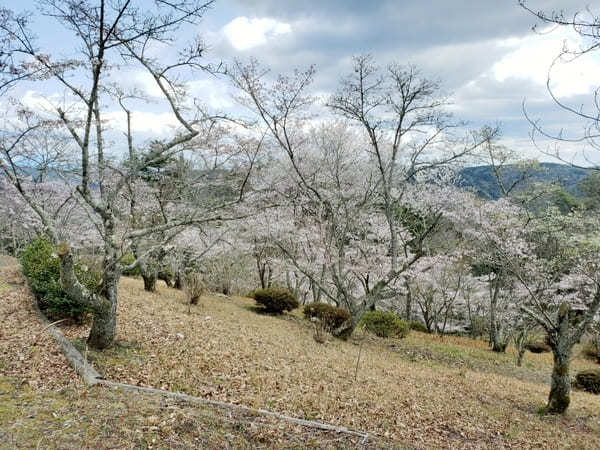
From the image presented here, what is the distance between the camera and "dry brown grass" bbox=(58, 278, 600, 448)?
211 inches

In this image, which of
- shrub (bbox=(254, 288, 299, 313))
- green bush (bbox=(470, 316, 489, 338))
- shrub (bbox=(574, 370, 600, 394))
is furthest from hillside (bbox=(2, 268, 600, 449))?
green bush (bbox=(470, 316, 489, 338))

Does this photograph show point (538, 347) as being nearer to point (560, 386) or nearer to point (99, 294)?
point (560, 386)

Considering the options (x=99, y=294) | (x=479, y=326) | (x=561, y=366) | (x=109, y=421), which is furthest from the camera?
(x=479, y=326)

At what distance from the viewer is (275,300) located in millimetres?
14695

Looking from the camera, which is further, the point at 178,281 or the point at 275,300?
the point at 178,281

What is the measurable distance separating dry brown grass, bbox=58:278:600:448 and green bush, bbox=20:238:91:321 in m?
0.98

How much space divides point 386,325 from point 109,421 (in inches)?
485

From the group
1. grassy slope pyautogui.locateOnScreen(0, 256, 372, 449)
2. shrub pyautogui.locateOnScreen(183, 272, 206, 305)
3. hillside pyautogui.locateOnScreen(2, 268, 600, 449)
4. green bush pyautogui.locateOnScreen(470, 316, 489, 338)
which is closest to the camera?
grassy slope pyautogui.locateOnScreen(0, 256, 372, 449)

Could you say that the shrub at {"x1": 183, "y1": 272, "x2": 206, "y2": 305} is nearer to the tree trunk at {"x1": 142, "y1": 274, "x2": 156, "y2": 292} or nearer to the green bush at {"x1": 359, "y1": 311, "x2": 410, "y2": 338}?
the tree trunk at {"x1": 142, "y1": 274, "x2": 156, "y2": 292}

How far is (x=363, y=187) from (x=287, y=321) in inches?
244

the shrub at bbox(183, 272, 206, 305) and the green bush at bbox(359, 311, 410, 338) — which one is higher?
the shrub at bbox(183, 272, 206, 305)

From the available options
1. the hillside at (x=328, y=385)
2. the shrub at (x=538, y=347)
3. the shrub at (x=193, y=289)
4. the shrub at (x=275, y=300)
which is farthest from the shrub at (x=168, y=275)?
the shrub at (x=538, y=347)

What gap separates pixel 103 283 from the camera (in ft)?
18.4

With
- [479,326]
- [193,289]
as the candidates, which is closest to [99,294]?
[193,289]
